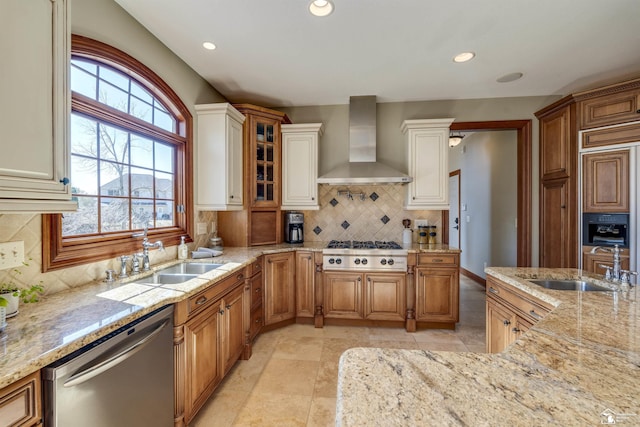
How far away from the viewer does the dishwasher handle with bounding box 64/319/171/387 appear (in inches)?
36.2

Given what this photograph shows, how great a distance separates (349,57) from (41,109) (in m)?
2.17

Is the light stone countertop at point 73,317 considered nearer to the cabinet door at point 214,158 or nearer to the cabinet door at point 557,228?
the cabinet door at point 214,158

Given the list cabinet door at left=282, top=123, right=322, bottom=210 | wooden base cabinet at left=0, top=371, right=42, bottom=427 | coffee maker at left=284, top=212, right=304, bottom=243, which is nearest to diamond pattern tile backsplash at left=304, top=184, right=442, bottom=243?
coffee maker at left=284, top=212, right=304, bottom=243

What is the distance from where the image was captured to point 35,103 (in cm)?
101

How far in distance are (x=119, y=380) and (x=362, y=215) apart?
2.84 m

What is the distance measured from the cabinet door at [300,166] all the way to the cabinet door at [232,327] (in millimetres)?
1326

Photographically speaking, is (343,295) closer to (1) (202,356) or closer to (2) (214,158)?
(1) (202,356)

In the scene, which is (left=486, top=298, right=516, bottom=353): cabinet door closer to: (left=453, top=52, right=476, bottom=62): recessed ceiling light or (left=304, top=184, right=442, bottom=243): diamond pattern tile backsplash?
(left=304, top=184, right=442, bottom=243): diamond pattern tile backsplash

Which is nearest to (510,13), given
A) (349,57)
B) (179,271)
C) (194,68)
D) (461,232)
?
(349,57)

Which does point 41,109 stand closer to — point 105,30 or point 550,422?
point 105,30

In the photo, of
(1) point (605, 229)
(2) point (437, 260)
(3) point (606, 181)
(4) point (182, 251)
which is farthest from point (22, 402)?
(3) point (606, 181)

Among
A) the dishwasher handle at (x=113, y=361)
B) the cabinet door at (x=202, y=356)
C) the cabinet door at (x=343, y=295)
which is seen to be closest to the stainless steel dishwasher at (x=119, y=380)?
the dishwasher handle at (x=113, y=361)

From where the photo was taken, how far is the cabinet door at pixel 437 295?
9.22 feet

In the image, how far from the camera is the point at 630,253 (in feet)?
7.65
